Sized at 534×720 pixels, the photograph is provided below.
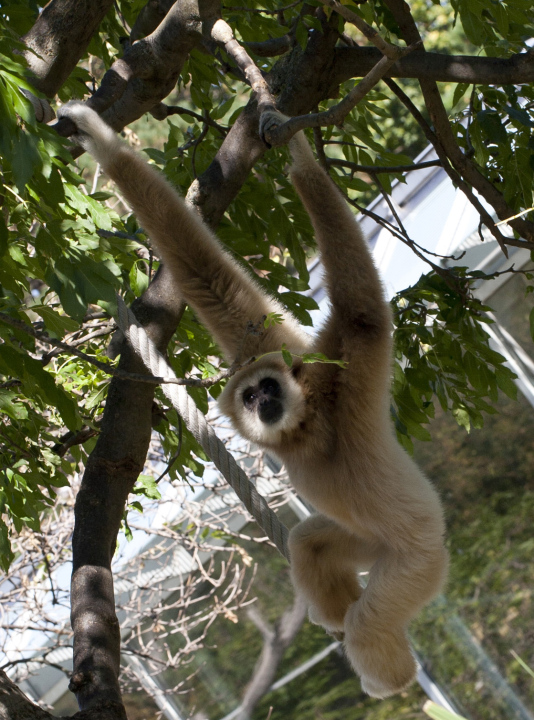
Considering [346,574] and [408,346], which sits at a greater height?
[408,346]

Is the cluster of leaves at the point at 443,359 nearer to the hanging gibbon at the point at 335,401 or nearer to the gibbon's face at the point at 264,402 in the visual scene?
the hanging gibbon at the point at 335,401

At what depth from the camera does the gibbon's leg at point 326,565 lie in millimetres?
2904

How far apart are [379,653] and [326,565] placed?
1.49ft

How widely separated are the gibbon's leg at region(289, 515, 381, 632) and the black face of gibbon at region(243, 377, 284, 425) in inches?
24.3

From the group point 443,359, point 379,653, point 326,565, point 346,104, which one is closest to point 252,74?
point 346,104

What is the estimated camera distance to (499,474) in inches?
257

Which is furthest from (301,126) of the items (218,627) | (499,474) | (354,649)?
(218,627)

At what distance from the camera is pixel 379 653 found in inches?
100

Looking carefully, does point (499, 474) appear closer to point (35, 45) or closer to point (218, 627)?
point (218, 627)

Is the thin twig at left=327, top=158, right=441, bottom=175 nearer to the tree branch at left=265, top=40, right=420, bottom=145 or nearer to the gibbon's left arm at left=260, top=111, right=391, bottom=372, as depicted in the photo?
the gibbon's left arm at left=260, top=111, right=391, bottom=372

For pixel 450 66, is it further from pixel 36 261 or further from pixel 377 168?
pixel 36 261

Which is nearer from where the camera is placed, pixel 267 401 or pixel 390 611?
pixel 390 611

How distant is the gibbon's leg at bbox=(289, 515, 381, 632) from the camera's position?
2.90 metres

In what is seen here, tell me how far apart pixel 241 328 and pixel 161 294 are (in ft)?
1.23
